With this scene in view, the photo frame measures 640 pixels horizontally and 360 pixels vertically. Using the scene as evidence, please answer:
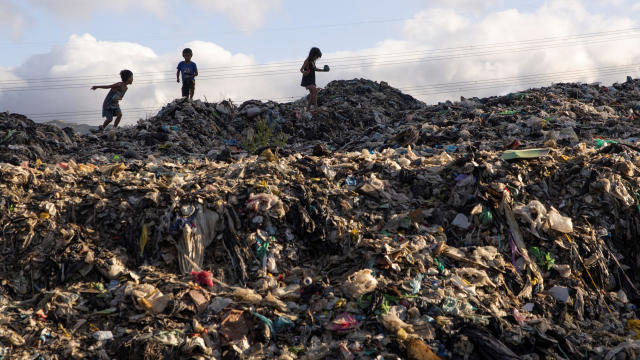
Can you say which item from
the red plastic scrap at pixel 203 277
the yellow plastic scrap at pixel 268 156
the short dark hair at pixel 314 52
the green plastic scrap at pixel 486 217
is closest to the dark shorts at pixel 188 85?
the short dark hair at pixel 314 52

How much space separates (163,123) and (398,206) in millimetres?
7719

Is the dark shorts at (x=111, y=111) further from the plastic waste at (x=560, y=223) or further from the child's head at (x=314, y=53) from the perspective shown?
the plastic waste at (x=560, y=223)

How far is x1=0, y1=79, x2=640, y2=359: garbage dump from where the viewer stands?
3.51m

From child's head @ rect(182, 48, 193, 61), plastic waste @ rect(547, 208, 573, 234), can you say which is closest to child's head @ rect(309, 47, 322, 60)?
child's head @ rect(182, 48, 193, 61)

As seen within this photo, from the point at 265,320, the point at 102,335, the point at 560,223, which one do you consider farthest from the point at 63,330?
the point at 560,223

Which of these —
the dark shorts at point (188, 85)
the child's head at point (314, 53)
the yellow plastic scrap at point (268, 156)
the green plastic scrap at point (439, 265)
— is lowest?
the green plastic scrap at point (439, 265)

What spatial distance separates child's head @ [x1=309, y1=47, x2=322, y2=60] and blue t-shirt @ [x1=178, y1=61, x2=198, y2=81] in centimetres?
283

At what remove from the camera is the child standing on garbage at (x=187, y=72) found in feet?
35.4

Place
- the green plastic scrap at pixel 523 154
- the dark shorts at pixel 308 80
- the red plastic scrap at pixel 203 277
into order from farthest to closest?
the dark shorts at pixel 308 80, the green plastic scrap at pixel 523 154, the red plastic scrap at pixel 203 277

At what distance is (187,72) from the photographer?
36.6 feet

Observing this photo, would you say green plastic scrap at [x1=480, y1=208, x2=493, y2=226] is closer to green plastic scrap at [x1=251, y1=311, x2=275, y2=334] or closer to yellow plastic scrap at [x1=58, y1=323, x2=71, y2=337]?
green plastic scrap at [x1=251, y1=311, x2=275, y2=334]

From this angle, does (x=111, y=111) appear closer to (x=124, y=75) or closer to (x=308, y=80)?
(x=124, y=75)

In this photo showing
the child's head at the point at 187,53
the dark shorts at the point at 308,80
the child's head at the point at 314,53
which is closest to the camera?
the child's head at the point at 314,53

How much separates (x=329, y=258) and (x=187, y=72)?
26.1 feet
